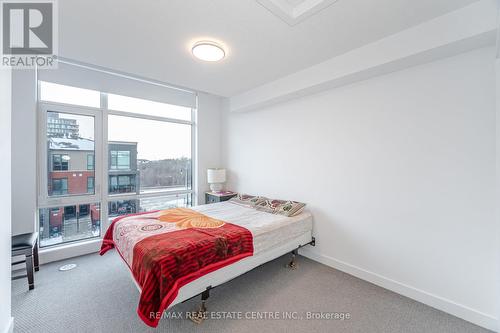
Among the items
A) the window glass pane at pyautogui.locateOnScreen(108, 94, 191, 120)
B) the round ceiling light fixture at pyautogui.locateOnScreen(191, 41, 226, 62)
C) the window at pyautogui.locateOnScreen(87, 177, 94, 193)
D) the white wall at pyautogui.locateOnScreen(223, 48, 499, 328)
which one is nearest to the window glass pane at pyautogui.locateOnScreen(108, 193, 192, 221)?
the window at pyautogui.locateOnScreen(87, 177, 94, 193)

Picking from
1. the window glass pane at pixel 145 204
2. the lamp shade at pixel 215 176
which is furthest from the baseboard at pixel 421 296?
the window glass pane at pixel 145 204

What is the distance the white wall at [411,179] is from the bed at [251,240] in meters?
0.43

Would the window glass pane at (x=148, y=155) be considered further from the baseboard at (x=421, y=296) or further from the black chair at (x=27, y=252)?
the baseboard at (x=421, y=296)

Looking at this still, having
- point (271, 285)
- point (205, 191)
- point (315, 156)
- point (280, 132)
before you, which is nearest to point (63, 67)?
point (205, 191)

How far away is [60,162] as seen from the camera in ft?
9.66

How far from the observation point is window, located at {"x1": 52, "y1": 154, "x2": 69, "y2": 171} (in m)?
2.90

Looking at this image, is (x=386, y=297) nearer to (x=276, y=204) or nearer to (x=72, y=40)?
(x=276, y=204)

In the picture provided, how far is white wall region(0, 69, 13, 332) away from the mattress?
184cm

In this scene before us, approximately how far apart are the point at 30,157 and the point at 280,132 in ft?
11.7

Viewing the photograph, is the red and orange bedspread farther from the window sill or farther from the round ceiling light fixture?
the round ceiling light fixture

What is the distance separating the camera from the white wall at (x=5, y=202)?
57.9 inches

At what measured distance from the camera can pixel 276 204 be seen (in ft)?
10.1

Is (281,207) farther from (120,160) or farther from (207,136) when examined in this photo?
(120,160)

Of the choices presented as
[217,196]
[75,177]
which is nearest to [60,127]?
[75,177]
